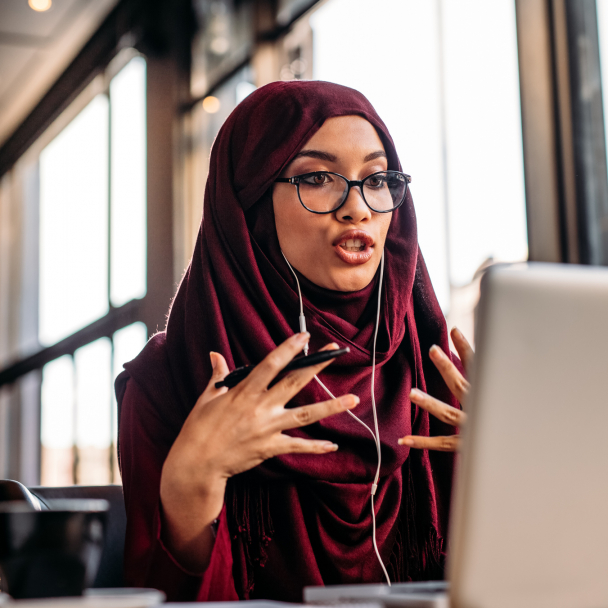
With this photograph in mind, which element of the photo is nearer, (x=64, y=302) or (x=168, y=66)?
(x=168, y=66)

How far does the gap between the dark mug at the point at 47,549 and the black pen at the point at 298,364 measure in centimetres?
36

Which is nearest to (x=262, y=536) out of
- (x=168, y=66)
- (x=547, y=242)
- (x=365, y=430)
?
(x=365, y=430)

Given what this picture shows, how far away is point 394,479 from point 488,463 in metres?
0.75

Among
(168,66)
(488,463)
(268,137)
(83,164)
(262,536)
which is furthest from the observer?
(83,164)

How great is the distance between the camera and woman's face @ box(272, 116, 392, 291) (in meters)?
1.21

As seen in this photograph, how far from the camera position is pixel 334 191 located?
1.22m

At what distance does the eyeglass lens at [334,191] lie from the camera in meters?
1.21

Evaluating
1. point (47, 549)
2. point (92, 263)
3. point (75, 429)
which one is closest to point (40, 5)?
point (92, 263)

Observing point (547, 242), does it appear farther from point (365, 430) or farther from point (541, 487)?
point (541, 487)

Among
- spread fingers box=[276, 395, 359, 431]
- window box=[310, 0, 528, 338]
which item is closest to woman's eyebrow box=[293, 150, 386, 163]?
spread fingers box=[276, 395, 359, 431]

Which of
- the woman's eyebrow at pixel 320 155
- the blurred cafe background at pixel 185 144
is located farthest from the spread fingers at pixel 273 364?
the blurred cafe background at pixel 185 144

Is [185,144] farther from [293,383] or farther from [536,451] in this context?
[536,451]

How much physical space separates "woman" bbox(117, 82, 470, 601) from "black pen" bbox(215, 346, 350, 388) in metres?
0.05

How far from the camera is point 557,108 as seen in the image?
78.8 inches
